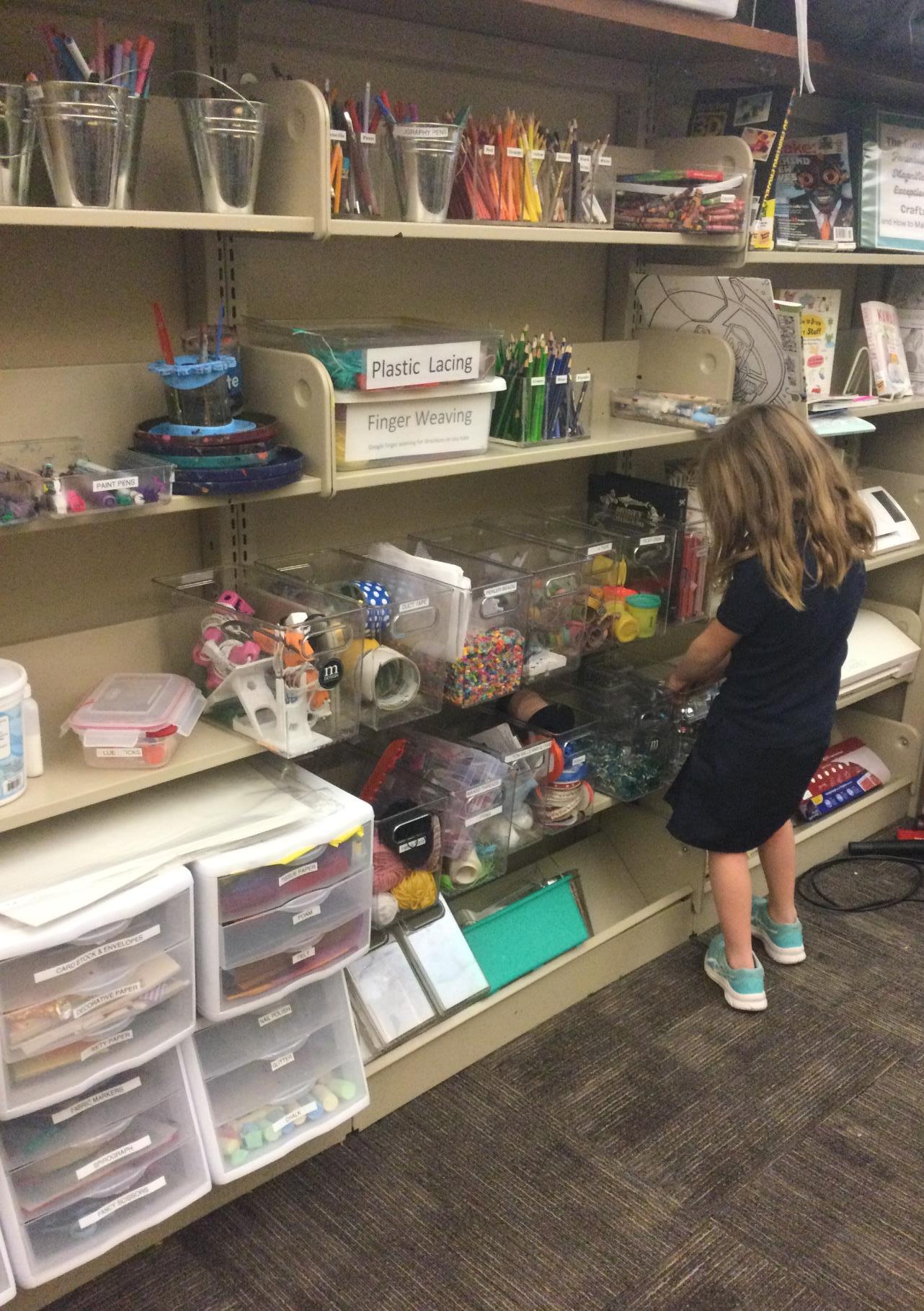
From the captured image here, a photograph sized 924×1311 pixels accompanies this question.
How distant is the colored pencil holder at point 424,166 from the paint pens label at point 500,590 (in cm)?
61

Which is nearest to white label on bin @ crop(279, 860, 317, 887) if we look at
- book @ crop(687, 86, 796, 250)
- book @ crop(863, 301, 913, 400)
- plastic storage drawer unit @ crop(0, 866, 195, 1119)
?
plastic storage drawer unit @ crop(0, 866, 195, 1119)

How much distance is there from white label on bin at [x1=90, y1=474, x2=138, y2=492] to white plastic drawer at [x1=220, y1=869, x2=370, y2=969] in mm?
633

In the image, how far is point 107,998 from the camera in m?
1.52

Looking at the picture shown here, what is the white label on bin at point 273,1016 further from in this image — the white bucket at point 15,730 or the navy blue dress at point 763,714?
the navy blue dress at point 763,714

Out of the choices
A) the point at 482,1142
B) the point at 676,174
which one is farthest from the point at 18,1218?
the point at 676,174

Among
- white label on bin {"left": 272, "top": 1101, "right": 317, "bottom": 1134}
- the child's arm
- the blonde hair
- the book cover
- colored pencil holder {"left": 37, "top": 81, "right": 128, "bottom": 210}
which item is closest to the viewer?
colored pencil holder {"left": 37, "top": 81, "right": 128, "bottom": 210}

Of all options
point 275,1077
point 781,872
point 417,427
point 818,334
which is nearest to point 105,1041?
point 275,1077

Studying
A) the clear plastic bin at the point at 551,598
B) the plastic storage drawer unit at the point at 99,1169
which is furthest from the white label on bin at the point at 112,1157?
the clear plastic bin at the point at 551,598

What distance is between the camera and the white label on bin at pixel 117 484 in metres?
1.47

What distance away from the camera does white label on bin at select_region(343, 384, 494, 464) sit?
177 centimetres

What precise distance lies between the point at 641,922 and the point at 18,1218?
1395 millimetres

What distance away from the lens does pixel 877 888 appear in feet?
9.52

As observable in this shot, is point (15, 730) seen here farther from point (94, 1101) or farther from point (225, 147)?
point (225, 147)

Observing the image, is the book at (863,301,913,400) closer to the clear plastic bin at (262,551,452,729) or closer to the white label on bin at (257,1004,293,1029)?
the clear plastic bin at (262,551,452,729)
